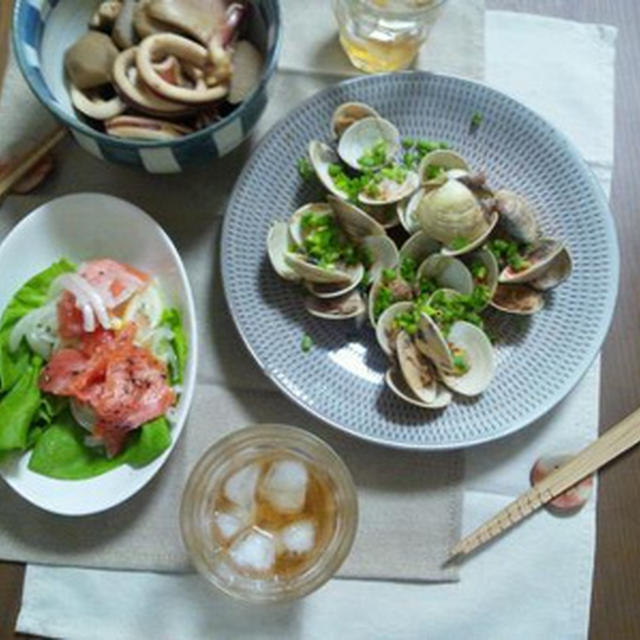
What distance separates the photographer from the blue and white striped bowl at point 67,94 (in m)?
0.78

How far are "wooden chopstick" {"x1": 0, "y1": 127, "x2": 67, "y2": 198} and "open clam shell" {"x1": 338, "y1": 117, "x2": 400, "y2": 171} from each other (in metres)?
0.30

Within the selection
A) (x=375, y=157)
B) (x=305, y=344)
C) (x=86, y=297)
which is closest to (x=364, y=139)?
(x=375, y=157)

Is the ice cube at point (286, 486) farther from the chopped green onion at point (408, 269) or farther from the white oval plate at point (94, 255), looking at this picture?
the chopped green onion at point (408, 269)

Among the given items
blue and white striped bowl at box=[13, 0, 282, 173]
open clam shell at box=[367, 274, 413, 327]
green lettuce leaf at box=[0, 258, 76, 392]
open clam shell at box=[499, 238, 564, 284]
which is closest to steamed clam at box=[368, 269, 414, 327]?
open clam shell at box=[367, 274, 413, 327]

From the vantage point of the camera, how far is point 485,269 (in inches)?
33.9

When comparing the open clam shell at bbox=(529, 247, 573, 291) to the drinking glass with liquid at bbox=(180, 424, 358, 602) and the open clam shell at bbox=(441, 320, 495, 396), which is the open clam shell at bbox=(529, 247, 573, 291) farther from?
the drinking glass with liquid at bbox=(180, 424, 358, 602)

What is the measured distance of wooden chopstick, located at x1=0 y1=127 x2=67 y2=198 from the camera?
89 cm

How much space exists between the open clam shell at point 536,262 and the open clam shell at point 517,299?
0.01 m

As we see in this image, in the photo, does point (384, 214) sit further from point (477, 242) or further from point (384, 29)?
point (384, 29)

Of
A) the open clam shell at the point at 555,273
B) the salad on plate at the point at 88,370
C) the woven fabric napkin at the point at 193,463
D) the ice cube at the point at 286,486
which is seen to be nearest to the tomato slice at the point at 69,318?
the salad on plate at the point at 88,370

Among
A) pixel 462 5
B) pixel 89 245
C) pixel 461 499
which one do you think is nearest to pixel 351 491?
pixel 461 499

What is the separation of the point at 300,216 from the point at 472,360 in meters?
0.23

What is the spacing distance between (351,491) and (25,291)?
388 millimetres

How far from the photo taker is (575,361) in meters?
0.85
